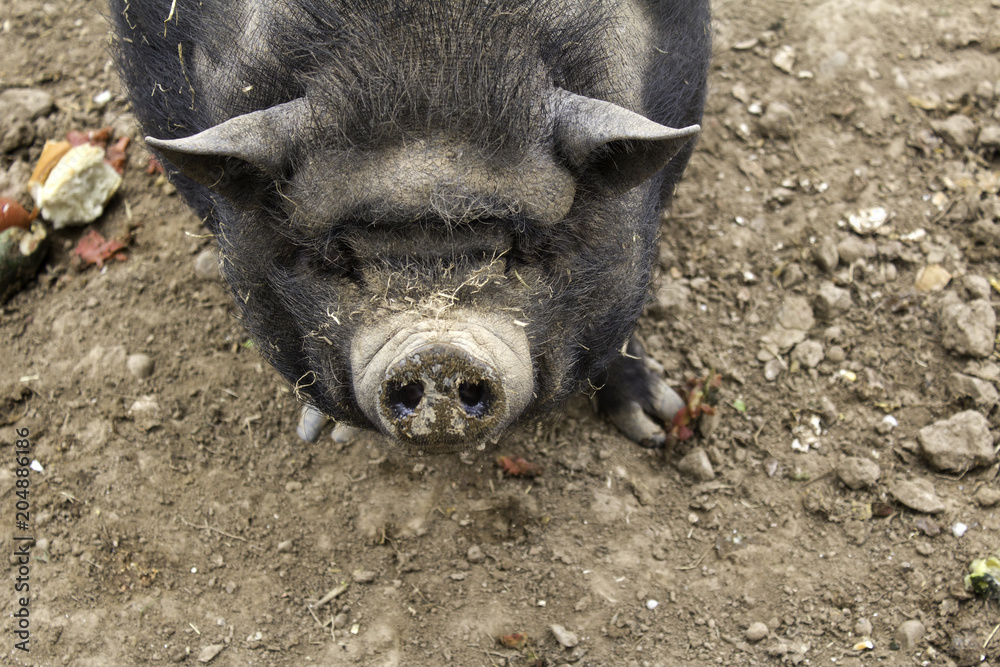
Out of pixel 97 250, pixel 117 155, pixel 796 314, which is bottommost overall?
pixel 796 314

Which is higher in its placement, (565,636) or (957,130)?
(957,130)

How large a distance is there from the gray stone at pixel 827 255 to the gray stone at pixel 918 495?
51.5 inches

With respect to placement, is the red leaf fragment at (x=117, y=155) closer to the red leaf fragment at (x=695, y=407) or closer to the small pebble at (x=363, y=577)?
the small pebble at (x=363, y=577)

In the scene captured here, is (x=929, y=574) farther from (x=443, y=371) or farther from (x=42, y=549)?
(x=42, y=549)

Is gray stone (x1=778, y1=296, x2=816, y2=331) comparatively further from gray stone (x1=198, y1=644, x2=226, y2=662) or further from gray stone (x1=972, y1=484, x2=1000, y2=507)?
gray stone (x1=198, y1=644, x2=226, y2=662)

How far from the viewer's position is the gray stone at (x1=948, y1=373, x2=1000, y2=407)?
4051mm

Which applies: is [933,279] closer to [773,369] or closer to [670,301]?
[773,369]

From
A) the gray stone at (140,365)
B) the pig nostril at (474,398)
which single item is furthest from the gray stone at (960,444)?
the gray stone at (140,365)

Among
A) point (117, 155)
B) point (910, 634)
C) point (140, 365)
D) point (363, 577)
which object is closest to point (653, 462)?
point (910, 634)

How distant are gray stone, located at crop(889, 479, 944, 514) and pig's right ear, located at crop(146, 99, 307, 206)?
3.13m

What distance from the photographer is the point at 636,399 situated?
4383mm

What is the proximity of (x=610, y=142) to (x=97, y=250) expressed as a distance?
137 inches

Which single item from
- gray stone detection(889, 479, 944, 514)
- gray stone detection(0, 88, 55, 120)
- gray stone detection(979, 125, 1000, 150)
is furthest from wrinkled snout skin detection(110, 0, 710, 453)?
gray stone detection(979, 125, 1000, 150)

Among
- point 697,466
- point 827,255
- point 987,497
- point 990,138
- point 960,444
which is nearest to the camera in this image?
point 987,497
